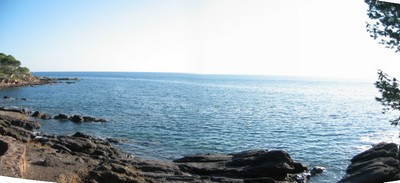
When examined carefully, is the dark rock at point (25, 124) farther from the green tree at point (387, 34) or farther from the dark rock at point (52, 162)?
the green tree at point (387, 34)

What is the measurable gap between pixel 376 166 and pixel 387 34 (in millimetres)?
8943

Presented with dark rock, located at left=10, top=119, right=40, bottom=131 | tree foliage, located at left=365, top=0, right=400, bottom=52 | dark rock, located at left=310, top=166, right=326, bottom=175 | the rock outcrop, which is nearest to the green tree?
tree foliage, located at left=365, top=0, right=400, bottom=52

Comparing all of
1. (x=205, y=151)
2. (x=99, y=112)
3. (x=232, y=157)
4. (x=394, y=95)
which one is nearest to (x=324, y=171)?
(x=232, y=157)

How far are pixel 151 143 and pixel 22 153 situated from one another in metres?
16.0

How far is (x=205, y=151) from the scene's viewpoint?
22859 mm

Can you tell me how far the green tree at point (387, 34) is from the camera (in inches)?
378

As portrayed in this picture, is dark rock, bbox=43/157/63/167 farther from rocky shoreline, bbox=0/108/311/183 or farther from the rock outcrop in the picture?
the rock outcrop

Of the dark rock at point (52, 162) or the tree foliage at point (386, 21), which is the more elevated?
the tree foliage at point (386, 21)

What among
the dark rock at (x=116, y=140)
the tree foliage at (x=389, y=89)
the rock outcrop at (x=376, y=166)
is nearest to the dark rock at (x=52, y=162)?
the dark rock at (x=116, y=140)

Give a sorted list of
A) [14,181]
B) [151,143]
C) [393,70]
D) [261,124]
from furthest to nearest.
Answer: [261,124]
[151,143]
[393,70]
[14,181]

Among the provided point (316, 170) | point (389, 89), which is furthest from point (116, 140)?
point (389, 89)

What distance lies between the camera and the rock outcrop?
14.5 m

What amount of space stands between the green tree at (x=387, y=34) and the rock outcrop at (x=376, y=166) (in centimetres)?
464

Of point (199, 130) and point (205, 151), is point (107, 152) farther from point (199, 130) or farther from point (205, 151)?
point (199, 130)
